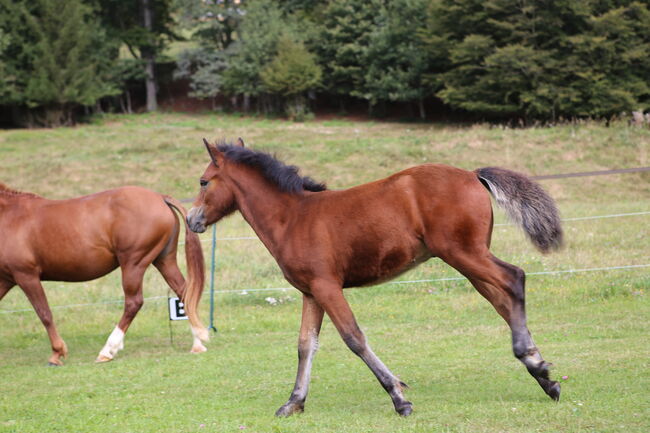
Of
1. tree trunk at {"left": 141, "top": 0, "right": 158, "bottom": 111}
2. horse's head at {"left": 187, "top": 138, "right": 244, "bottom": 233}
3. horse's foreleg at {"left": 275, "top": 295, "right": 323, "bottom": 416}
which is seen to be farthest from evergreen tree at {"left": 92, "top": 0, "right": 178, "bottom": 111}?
horse's foreleg at {"left": 275, "top": 295, "right": 323, "bottom": 416}

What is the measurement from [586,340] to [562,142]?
65.5 ft

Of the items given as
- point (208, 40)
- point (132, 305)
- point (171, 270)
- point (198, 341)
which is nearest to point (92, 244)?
point (132, 305)

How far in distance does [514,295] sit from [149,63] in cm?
5100

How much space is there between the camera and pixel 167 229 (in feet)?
31.9

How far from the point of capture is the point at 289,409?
611cm

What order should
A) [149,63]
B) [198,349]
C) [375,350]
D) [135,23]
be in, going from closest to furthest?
[375,350] → [198,349] → [149,63] → [135,23]

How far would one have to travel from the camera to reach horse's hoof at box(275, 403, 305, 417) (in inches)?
240

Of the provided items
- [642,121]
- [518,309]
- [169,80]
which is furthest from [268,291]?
[169,80]

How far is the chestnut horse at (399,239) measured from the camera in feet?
19.0

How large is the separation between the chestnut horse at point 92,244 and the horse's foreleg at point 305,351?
3404 millimetres

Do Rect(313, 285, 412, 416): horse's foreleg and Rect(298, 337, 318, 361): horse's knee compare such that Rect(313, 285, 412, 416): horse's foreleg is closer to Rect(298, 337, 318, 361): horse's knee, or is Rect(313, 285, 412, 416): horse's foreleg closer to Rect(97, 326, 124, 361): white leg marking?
Rect(298, 337, 318, 361): horse's knee

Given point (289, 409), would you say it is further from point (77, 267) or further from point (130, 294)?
point (77, 267)

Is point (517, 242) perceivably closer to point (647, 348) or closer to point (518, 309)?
point (647, 348)

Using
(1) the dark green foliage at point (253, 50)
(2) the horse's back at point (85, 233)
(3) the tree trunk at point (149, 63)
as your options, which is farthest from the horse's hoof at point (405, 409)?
(3) the tree trunk at point (149, 63)
